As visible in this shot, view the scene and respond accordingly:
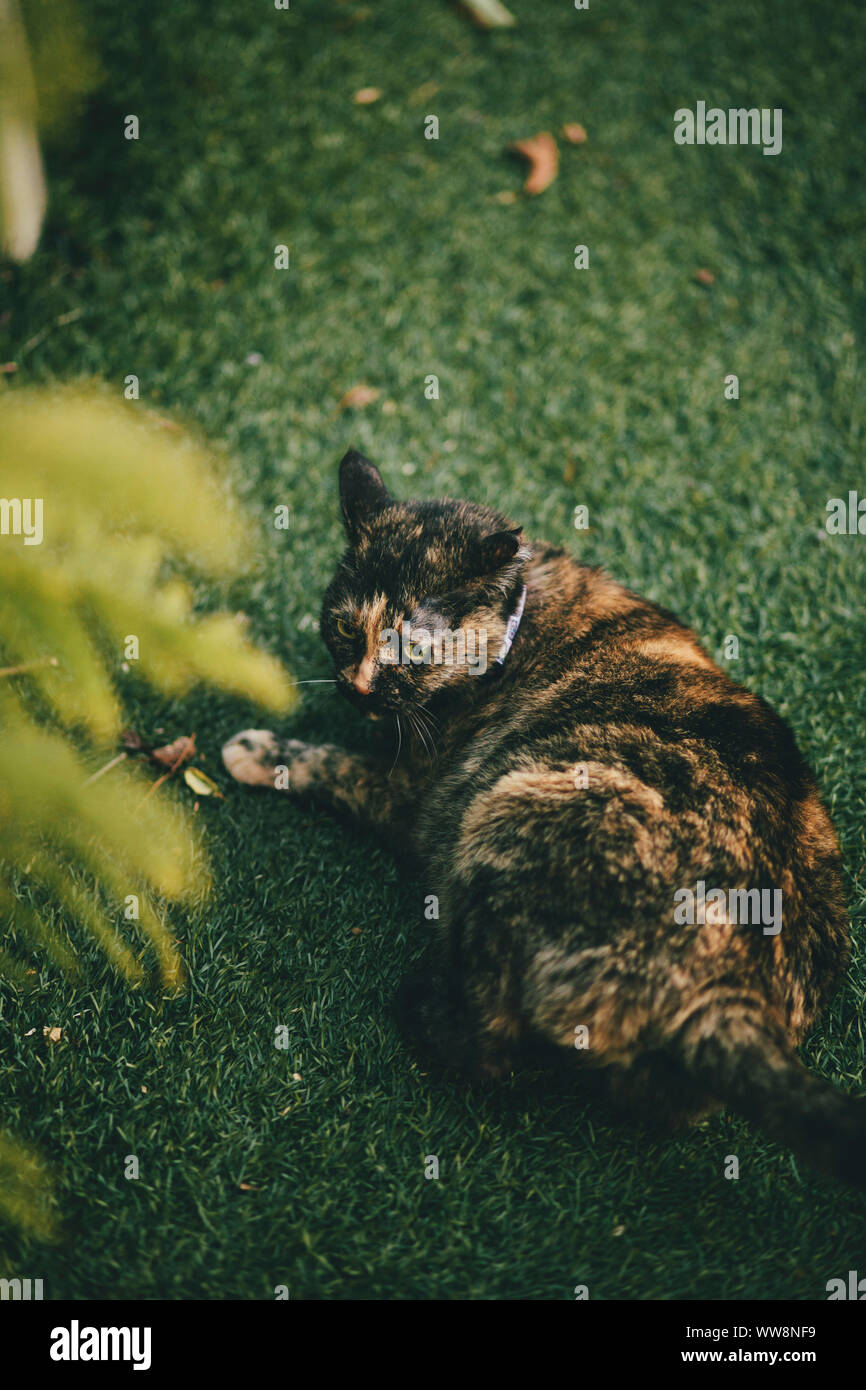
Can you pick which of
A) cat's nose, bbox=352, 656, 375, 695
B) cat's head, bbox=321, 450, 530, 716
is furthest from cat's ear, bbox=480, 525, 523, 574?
cat's nose, bbox=352, 656, 375, 695

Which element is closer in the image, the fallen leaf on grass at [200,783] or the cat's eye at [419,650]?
the cat's eye at [419,650]

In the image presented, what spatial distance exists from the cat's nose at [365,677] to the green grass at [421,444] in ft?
2.12

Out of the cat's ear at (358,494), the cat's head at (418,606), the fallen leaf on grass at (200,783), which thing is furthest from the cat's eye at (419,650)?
the fallen leaf on grass at (200,783)

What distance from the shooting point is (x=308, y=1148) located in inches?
98.7

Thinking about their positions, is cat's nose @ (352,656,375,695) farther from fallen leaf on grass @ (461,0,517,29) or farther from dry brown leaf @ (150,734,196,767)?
fallen leaf on grass @ (461,0,517,29)

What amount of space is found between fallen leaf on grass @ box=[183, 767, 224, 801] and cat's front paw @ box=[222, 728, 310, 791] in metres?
0.08

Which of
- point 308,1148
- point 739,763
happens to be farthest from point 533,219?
point 308,1148

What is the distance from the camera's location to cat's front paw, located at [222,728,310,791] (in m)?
3.21

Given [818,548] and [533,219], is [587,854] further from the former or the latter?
[533,219]

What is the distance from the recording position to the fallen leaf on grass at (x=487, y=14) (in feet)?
19.6

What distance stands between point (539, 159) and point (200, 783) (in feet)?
14.4

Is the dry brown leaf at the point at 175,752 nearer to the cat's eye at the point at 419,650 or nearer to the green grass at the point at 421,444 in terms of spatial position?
the green grass at the point at 421,444

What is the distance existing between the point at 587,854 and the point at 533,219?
4.37 m

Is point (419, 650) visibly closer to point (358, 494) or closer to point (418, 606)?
point (418, 606)
